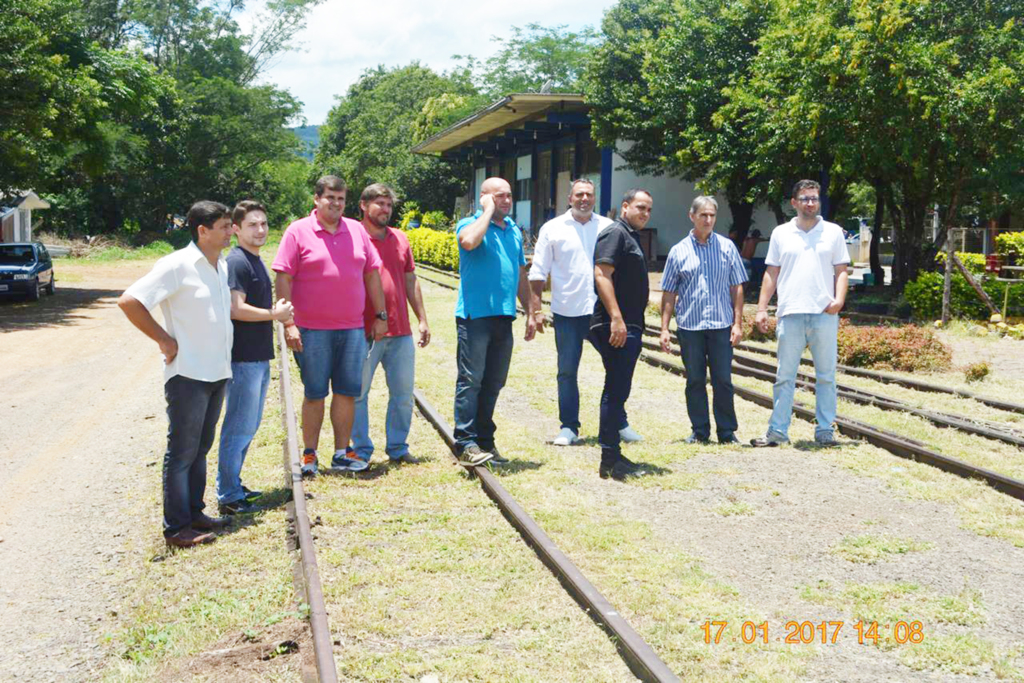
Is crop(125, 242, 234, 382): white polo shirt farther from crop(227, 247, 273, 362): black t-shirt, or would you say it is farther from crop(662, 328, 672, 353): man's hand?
crop(662, 328, 672, 353): man's hand

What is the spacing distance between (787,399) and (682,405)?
Result: 100.0 inches

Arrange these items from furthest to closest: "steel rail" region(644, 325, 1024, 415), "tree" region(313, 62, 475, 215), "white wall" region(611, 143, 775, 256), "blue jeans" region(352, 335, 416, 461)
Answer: "tree" region(313, 62, 475, 215), "white wall" region(611, 143, 775, 256), "steel rail" region(644, 325, 1024, 415), "blue jeans" region(352, 335, 416, 461)

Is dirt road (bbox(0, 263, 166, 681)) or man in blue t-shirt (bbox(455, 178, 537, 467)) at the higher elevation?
man in blue t-shirt (bbox(455, 178, 537, 467))

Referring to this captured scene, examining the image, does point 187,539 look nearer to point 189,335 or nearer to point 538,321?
point 189,335

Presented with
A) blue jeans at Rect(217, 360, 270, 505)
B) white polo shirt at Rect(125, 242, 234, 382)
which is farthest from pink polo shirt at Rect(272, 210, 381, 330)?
white polo shirt at Rect(125, 242, 234, 382)

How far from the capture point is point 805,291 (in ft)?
27.1

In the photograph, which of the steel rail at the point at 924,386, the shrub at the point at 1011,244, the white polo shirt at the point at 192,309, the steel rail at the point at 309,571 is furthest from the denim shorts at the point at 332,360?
the shrub at the point at 1011,244

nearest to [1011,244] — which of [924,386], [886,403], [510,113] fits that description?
[924,386]

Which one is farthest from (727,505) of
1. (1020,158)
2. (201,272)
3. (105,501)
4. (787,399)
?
(1020,158)

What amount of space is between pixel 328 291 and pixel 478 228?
3.58ft

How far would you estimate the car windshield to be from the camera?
27.1 meters

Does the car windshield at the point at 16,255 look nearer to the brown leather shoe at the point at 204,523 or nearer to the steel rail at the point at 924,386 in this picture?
the steel rail at the point at 924,386

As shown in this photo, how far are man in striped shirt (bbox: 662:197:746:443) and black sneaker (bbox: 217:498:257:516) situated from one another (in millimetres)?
3484

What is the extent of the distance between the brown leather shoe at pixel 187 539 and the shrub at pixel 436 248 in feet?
92.3
